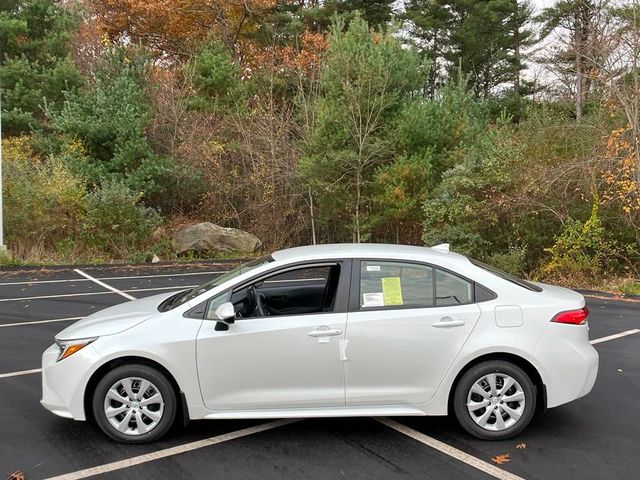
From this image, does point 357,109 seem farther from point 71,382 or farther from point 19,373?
point 71,382

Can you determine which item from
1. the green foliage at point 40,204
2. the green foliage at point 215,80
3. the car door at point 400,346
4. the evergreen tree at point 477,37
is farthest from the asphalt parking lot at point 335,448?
the evergreen tree at point 477,37

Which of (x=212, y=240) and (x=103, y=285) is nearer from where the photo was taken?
(x=103, y=285)

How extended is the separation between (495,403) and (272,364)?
1.68 metres

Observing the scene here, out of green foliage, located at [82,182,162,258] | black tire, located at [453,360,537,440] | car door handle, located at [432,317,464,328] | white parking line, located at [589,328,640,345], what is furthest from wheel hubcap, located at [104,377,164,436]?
green foliage, located at [82,182,162,258]

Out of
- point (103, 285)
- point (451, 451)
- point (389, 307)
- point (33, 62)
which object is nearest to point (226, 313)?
point (389, 307)

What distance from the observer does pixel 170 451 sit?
3.97m

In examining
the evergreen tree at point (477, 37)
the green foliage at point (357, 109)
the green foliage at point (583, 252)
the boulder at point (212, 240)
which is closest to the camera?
the green foliage at point (583, 252)

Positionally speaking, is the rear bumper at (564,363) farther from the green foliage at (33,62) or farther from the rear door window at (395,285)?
the green foliage at (33,62)

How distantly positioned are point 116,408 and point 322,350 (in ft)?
5.10

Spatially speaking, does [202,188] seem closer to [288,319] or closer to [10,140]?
[10,140]

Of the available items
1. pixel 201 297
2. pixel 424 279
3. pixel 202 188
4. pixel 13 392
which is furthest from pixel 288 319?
pixel 202 188

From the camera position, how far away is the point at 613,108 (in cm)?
1170

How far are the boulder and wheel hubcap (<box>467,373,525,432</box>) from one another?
46.3 ft

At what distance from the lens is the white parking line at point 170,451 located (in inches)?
144
